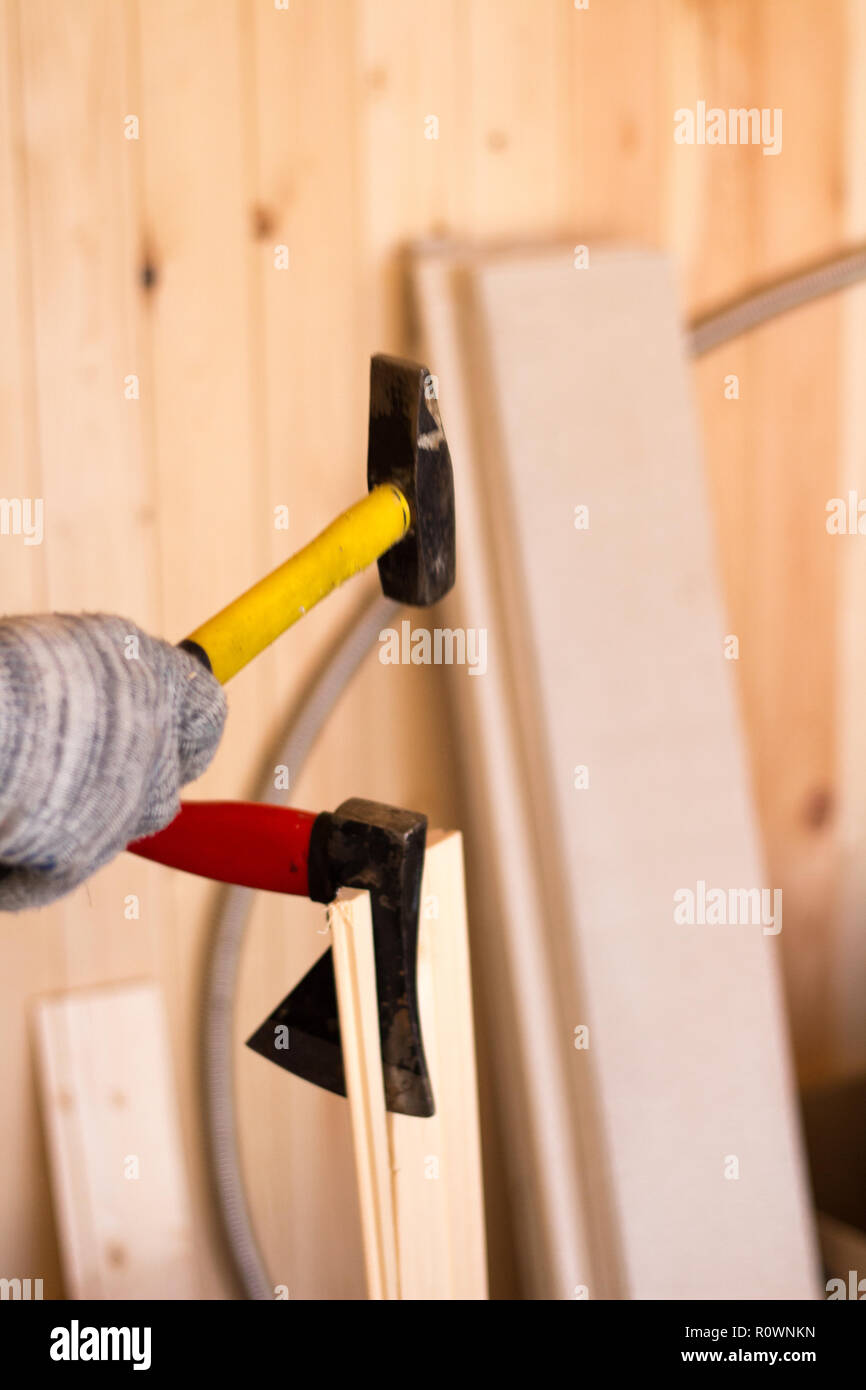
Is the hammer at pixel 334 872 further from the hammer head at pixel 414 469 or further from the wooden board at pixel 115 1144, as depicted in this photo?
the wooden board at pixel 115 1144

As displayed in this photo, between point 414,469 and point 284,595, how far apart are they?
119 mm

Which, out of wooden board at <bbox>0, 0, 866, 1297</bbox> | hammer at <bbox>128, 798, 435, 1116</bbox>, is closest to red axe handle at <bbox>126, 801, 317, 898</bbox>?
hammer at <bbox>128, 798, 435, 1116</bbox>

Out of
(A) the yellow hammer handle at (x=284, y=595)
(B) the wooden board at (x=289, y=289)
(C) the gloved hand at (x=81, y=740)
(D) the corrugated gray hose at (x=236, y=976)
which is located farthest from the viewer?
(D) the corrugated gray hose at (x=236, y=976)

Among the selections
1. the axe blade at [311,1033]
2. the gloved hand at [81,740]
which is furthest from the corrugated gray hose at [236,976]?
the gloved hand at [81,740]

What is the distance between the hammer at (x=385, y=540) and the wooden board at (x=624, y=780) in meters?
0.48

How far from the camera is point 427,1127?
70cm

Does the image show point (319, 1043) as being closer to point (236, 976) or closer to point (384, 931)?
point (384, 931)

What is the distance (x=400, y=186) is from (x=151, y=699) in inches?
34.8

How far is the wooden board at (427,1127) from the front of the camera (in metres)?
0.66

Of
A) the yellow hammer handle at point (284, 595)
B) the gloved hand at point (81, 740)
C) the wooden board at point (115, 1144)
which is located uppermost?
the yellow hammer handle at point (284, 595)

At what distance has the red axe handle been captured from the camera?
26.0 inches

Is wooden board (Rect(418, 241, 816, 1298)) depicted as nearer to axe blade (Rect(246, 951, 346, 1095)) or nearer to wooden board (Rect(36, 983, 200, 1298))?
wooden board (Rect(36, 983, 200, 1298))

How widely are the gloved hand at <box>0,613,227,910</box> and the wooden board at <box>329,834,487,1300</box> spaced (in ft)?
0.52
